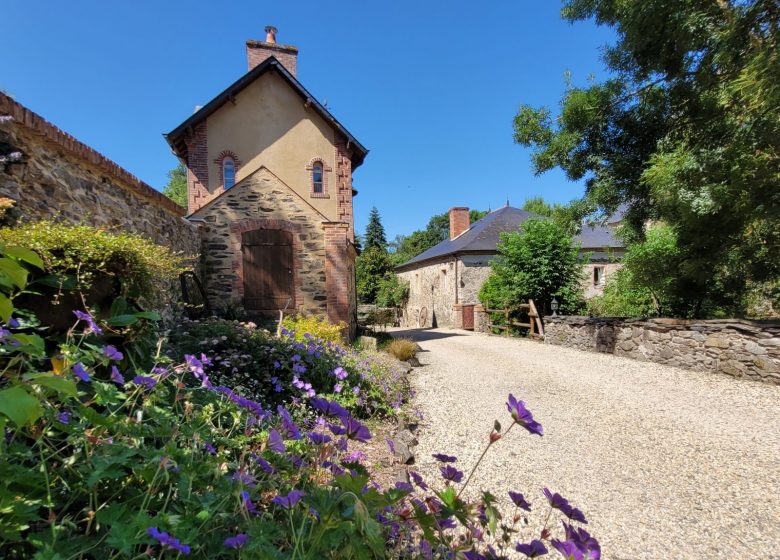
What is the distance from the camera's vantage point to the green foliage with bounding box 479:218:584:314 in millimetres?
13133

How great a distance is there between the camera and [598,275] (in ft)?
66.4

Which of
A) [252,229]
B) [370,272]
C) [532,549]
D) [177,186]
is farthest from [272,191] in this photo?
[177,186]

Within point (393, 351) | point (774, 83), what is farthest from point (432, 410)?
point (774, 83)

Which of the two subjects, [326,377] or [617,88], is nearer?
[326,377]

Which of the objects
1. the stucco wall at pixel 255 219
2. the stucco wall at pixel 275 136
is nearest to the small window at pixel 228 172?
the stucco wall at pixel 275 136

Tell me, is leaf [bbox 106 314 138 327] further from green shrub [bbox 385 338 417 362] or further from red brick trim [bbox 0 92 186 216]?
green shrub [bbox 385 338 417 362]

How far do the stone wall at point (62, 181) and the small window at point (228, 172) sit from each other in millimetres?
7029

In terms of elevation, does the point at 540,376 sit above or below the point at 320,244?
below

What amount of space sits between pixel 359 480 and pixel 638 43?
7.45 m

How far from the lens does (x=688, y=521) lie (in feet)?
8.36

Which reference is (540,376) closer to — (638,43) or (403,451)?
(403,451)

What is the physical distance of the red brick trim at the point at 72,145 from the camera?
8.87 ft

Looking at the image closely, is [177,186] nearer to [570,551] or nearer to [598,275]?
[598,275]

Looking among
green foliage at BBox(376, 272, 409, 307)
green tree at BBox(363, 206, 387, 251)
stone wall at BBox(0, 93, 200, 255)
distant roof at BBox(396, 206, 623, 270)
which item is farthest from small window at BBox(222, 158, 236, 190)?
green tree at BBox(363, 206, 387, 251)
